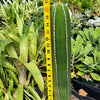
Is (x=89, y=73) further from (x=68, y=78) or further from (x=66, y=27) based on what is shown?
(x=66, y=27)

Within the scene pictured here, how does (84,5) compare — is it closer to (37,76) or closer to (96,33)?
(96,33)

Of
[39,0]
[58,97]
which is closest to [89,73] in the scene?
[58,97]

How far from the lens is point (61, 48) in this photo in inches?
33.3

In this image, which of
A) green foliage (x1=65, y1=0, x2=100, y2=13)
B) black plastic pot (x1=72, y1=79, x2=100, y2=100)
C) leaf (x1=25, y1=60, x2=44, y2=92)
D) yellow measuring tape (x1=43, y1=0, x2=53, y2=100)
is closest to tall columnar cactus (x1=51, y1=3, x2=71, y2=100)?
yellow measuring tape (x1=43, y1=0, x2=53, y2=100)

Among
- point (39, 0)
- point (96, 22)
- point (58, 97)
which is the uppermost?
point (39, 0)

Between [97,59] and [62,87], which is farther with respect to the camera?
[97,59]

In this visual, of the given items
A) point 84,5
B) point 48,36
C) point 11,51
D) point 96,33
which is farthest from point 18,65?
point 84,5

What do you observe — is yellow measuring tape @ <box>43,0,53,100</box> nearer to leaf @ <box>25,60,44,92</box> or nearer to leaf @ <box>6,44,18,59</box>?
leaf @ <box>25,60,44,92</box>

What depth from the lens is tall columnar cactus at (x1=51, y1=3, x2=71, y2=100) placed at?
78 cm

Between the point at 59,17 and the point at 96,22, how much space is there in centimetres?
188

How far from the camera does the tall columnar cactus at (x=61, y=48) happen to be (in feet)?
2.56

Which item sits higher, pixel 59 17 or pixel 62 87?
pixel 59 17

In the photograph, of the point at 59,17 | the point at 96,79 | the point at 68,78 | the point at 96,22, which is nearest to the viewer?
the point at 59,17

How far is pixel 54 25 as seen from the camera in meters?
0.80
